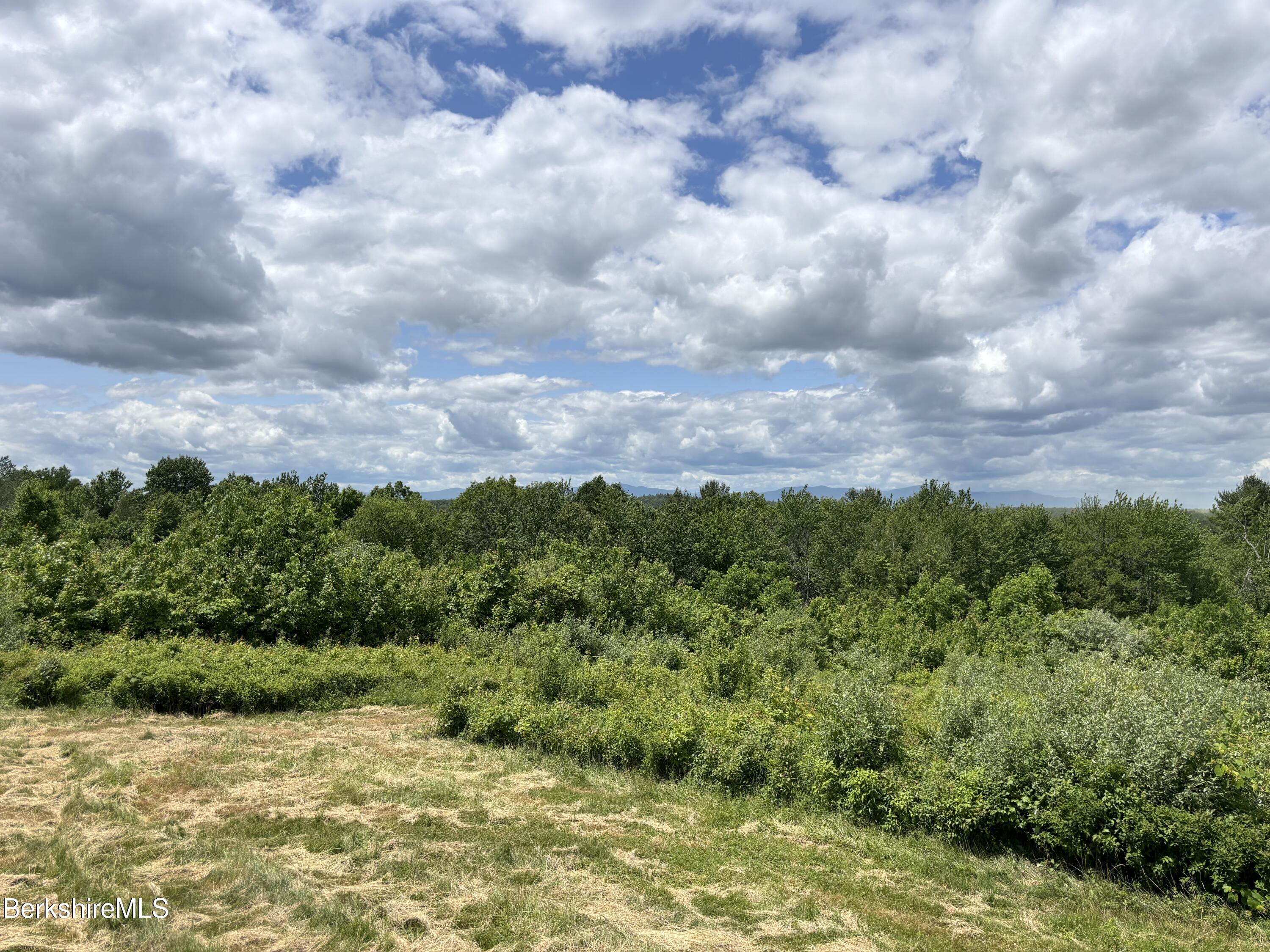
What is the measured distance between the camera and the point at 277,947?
657cm

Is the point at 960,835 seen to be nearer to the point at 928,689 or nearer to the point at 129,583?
the point at 928,689

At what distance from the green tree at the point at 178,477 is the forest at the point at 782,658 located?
34666mm

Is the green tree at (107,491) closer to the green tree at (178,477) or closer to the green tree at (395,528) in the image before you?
the green tree at (178,477)

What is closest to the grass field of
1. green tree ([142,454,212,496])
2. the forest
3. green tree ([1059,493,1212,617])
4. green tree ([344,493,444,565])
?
the forest

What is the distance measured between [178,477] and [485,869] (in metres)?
97.0

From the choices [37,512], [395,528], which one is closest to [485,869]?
[37,512]

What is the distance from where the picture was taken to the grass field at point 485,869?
7.14 metres

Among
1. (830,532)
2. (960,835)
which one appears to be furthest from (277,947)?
(830,532)

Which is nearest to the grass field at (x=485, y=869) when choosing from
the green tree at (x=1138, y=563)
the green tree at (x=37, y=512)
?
the green tree at (x=37, y=512)

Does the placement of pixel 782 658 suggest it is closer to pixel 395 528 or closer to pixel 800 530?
pixel 800 530

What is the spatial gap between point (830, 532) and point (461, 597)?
1627 inches

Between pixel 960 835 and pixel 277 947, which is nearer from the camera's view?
pixel 277 947

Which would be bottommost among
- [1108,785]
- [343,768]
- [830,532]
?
[343,768]

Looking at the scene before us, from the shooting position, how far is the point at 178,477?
87750mm
